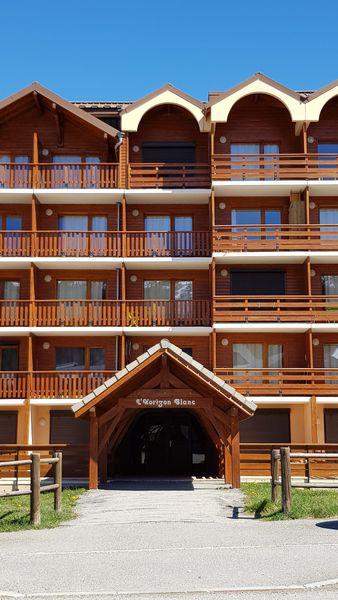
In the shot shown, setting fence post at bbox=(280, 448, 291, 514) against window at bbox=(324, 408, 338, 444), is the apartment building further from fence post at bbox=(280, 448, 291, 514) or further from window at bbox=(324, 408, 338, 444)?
fence post at bbox=(280, 448, 291, 514)

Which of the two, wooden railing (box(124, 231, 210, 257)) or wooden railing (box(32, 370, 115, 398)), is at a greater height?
wooden railing (box(124, 231, 210, 257))

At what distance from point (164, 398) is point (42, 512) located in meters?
6.87

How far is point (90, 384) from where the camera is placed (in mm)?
30188

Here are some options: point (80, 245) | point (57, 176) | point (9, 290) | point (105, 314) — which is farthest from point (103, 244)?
point (9, 290)

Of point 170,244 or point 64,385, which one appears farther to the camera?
point 170,244

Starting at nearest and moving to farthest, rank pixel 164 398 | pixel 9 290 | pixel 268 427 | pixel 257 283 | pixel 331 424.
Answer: pixel 164 398, pixel 331 424, pixel 268 427, pixel 257 283, pixel 9 290

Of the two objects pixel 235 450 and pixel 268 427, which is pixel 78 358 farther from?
pixel 235 450

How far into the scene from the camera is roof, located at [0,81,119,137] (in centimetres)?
3147

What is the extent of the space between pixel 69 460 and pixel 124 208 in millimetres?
10872

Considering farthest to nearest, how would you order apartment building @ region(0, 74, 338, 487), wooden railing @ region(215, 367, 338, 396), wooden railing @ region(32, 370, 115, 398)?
apartment building @ region(0, 74, 338, 487) → wooden railing @ region(32, 370, 115, 398) → wooden railing @ region(215, 367, 338, 396)

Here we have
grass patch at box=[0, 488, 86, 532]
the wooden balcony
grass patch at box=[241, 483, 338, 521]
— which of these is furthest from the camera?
the wooden balcony

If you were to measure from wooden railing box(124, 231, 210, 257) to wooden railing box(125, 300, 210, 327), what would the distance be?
197 centimetres

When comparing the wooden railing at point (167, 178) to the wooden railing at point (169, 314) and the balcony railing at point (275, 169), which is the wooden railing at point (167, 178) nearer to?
the balcony railing at point (275, 169)

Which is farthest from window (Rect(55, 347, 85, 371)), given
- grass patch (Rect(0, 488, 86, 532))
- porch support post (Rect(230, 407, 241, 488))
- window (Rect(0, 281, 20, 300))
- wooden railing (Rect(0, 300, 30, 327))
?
porch support post (Rect(230, 407, 241, 488))
